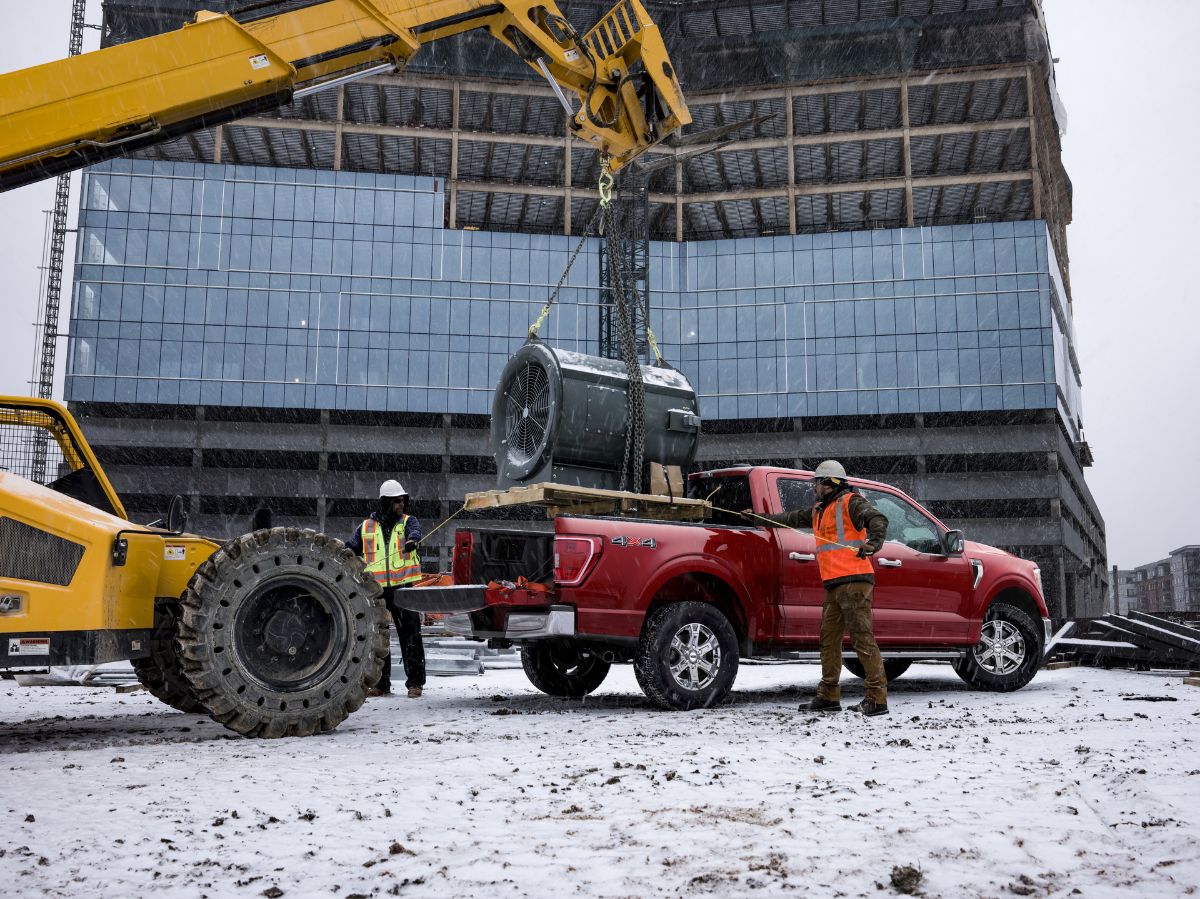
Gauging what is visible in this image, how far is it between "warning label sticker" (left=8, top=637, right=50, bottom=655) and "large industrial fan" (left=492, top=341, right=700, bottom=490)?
4344 millimetres

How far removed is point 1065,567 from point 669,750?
5742 cm

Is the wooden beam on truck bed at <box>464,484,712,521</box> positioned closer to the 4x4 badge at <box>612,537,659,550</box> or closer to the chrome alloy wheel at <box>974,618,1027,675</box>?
the 4x4 badge at <box>612,537,659,550</box>

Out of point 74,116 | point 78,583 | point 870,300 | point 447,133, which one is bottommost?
point 78,583

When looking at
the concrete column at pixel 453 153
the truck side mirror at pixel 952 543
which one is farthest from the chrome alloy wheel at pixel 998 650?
the concrete column at pixel 453 153

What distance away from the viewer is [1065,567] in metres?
57.8

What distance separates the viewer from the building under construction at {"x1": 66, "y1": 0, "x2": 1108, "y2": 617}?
178 ft

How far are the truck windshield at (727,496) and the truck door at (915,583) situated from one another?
126cm

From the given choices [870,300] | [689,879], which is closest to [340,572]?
[689,879]

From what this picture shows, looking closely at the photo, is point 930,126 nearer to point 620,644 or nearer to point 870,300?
point 870,300

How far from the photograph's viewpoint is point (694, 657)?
861cm

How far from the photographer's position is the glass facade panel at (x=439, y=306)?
54.1 meters

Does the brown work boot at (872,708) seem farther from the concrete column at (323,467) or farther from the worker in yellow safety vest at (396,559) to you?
the concrete column at (323,467)

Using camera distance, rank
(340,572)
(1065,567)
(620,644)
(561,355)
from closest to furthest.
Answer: (340,572) < (620,644) < (561,355) < (1065,567)

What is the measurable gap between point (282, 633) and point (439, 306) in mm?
51169
